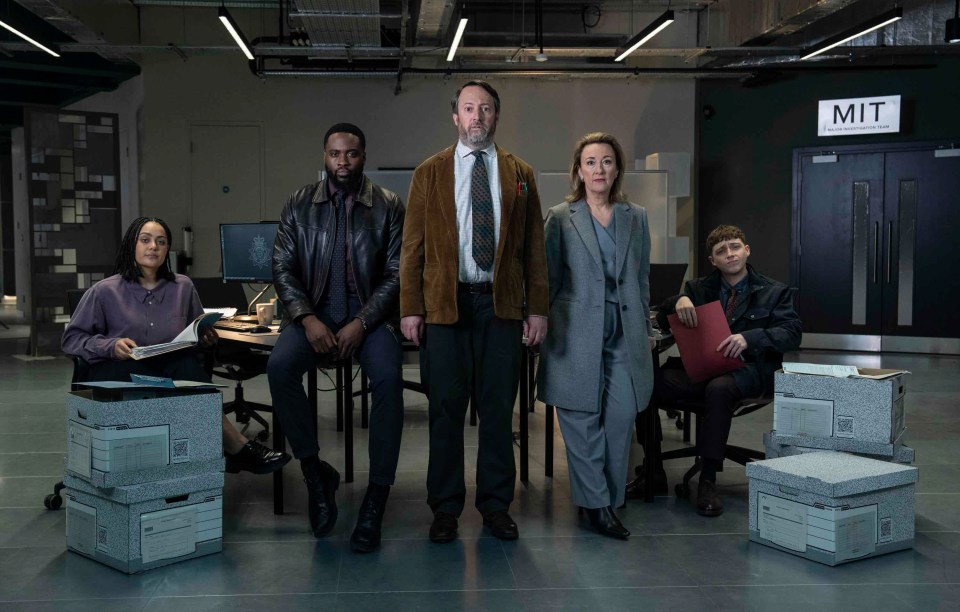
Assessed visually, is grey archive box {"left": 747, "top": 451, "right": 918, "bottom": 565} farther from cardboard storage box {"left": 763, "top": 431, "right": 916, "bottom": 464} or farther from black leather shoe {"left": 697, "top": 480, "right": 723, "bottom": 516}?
black leather shoe {"left": 697, "top": 480, "right": 723, "bottom": 516}

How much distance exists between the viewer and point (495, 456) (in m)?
3.25

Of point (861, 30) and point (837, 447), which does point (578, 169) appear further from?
point (861, 30)

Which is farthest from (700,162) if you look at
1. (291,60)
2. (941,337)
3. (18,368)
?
(18,368)

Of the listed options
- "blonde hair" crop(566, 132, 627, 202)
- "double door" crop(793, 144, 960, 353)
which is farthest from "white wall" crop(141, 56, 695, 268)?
"blonde hair" crop(566, 132, 627, 202)

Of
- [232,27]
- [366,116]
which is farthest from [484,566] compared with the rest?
[366,116]

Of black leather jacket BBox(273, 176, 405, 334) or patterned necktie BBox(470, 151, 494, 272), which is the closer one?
patterned necktie BBox(470, 151, 494, 272)

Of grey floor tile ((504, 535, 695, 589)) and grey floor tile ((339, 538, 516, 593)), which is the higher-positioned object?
grey floor tile ((339, 538, 516, 593))

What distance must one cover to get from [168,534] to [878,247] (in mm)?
8216

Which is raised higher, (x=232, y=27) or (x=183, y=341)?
(x=232, y=27)

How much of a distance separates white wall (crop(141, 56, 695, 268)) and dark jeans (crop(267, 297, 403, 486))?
7399 mm

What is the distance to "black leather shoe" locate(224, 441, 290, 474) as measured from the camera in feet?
11.3

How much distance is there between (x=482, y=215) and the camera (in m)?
3.12

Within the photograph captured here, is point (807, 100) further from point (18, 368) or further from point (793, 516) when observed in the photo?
point (18, 368)

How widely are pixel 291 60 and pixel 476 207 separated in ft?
24.9
